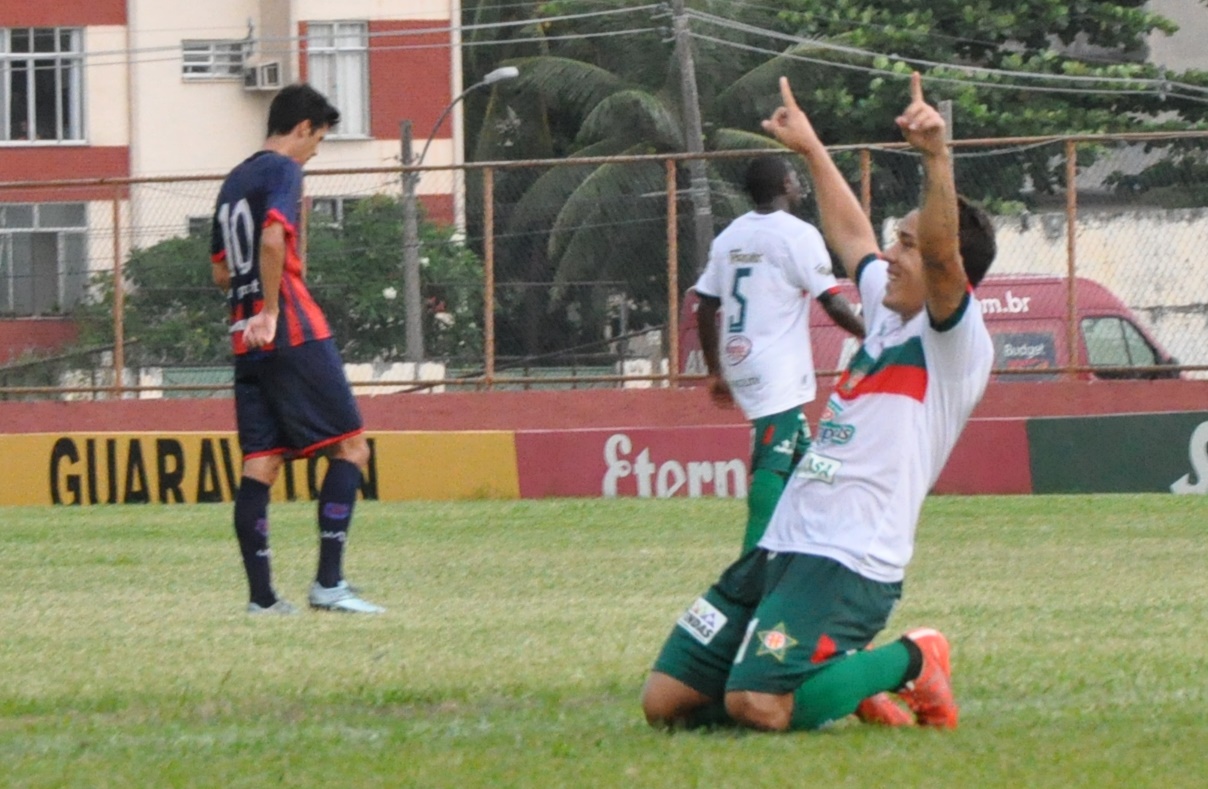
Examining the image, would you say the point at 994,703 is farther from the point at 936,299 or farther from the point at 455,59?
the point at 455,59

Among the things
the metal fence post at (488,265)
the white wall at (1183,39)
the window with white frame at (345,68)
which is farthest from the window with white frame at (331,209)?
the white wall at (1183,39)

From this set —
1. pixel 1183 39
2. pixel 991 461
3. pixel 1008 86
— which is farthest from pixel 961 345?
pixel 1183 39

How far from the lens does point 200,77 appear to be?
125ft

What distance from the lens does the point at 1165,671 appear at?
19.9ft

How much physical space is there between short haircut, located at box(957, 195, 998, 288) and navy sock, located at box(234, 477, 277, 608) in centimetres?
342

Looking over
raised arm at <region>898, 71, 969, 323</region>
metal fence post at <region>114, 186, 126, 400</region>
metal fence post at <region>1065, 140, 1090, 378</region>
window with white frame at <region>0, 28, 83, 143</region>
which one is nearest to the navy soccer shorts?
raised arm at <region>898, 71, 969, 323</region>

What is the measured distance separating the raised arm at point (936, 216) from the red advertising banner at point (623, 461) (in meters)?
10.2

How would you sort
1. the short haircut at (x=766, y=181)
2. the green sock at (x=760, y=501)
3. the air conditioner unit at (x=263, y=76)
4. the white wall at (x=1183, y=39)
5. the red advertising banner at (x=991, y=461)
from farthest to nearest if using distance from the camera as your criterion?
the white wall at (x=1183, y=39)
the air conditioner unit at (x=263, y=76)
the red advertising banner at (x=991, y=461)
the short haircut at (x=766, y=181)
the green sock at (x=760, y=501)

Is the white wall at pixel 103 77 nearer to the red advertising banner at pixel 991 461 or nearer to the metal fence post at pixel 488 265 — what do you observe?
the metal fence post at pixel 488 265

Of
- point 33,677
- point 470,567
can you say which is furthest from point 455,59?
point 33,677

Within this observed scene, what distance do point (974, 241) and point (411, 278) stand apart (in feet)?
41.7

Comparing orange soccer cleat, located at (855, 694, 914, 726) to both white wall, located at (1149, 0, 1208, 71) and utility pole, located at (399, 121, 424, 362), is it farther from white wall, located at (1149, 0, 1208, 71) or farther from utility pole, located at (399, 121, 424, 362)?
white wall, located at (1149, 0, 1208, 71)

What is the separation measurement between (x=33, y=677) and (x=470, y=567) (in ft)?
12.5

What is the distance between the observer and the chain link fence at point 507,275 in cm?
1742
